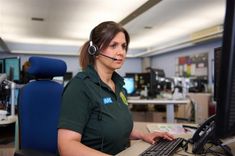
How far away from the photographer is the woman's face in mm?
1331

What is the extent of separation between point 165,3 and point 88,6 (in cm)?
159

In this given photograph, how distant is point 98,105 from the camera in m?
1.19

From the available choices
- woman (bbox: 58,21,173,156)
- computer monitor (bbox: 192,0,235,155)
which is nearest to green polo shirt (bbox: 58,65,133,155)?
woman (bbox: 58,21,173,156)

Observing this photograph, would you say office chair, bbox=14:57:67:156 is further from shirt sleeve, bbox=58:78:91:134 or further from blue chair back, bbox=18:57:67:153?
shirt sleeve, bbox=58:78:91:134

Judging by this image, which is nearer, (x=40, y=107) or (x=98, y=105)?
(x=98, y=105)

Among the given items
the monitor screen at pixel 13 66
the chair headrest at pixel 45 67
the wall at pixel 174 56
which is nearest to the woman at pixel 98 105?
the chair headrest at pixel 45 67

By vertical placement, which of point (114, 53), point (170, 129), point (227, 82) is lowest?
point (170, 129)

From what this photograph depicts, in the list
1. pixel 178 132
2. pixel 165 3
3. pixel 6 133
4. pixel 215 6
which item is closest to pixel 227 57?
pixel 178 132

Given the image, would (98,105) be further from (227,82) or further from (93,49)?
(227,82)

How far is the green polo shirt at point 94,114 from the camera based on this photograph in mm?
1096

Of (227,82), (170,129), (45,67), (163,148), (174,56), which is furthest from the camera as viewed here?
(174,56)

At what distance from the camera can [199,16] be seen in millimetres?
6203

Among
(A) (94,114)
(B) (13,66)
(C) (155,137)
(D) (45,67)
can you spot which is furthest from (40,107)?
(B) (13,66)

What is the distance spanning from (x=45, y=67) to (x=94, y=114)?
525 millimetres
